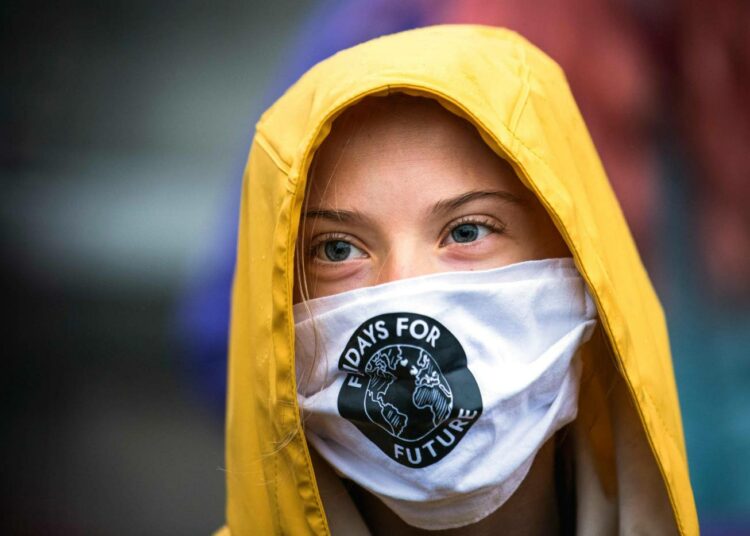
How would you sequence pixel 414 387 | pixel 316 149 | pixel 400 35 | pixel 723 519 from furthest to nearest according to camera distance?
pixel 723 519 → pixel 400 35 → pixel 316 149 → pixel 414 387

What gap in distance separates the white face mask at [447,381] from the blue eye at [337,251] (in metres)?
0.09

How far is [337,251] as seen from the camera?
1728mm

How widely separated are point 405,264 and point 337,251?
166 millimetres

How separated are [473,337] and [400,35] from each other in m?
0.65

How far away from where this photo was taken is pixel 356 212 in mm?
1666

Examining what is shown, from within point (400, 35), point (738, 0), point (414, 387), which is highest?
point (738, 0)

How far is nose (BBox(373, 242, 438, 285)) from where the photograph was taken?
63.9 inches

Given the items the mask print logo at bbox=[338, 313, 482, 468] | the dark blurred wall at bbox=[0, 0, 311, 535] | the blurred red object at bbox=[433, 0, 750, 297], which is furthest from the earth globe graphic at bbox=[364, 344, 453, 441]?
the dark blurred wall at bbox=[0, 0, 311, 535]

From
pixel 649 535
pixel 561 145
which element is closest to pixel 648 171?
pixel 561 145

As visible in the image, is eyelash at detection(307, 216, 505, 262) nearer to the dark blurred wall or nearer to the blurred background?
the blurred background

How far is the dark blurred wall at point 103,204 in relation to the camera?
3469 millimetres

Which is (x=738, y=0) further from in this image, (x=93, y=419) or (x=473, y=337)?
(x=93, y=419)

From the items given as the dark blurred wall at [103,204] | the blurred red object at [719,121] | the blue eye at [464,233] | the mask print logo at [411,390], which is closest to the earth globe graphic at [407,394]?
the mask print logo at [411,390]

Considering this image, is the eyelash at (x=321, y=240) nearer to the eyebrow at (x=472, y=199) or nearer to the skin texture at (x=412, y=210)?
the skin texture at (x=412, y=210)
